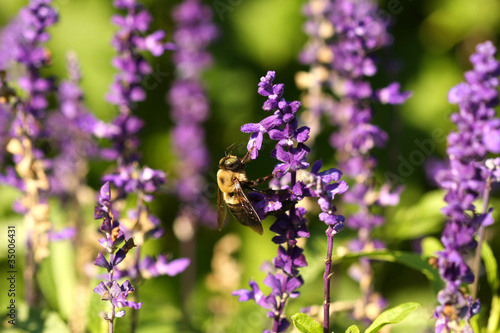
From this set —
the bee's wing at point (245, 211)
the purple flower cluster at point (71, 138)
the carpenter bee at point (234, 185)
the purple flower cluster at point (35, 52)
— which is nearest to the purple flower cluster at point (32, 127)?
the purple flower cluster at point (35, 52)

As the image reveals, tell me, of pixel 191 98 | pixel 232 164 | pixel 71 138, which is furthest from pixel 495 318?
pixel 71 138

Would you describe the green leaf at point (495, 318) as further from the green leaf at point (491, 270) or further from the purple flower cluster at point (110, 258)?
the purple flower cluster at point (110, 258)

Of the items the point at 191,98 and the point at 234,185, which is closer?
the point at 234,185

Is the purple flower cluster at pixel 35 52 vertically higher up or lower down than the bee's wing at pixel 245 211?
higher up

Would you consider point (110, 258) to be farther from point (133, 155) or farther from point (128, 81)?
point (128, 81)

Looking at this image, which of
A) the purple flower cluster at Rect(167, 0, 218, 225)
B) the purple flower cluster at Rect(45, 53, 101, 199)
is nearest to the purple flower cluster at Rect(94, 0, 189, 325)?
the purple flower cluster at Rect(45, 53, 101, 199)

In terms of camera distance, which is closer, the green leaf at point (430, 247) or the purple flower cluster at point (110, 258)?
the purple flower cluster at point (110, 258)
